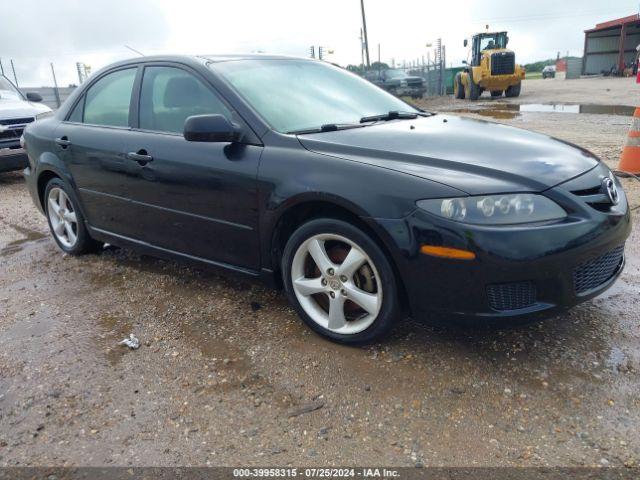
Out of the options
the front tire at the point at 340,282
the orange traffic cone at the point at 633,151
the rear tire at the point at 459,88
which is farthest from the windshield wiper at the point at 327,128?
the rear tire at the point at 459,88

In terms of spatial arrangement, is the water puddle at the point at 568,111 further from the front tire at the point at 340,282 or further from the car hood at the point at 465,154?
the front tire at the point at 340,282

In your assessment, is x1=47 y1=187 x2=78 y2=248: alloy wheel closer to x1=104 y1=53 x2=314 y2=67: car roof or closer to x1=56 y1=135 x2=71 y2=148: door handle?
x1=56 y1=135 x2=71 y2=148: door handle

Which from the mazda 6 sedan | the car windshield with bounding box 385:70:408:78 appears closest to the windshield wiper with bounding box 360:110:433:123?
the mazda 6 sedan

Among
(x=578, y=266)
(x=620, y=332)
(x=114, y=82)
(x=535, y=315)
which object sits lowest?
(x=620, y=332)

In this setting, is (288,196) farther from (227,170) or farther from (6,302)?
(6,302)

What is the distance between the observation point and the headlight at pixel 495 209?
2.32 meters

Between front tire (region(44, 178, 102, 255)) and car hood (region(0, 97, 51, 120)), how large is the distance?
4471mm

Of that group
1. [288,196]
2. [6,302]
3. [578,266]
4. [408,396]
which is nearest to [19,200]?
[6,302]

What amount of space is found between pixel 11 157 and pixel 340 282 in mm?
7161

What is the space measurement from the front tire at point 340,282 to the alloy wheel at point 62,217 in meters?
2.48

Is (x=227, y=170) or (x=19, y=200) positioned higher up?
(x=227, y=170)

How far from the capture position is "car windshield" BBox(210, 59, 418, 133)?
313 centimetres

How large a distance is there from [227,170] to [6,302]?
206cm

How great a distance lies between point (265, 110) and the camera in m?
3.10
